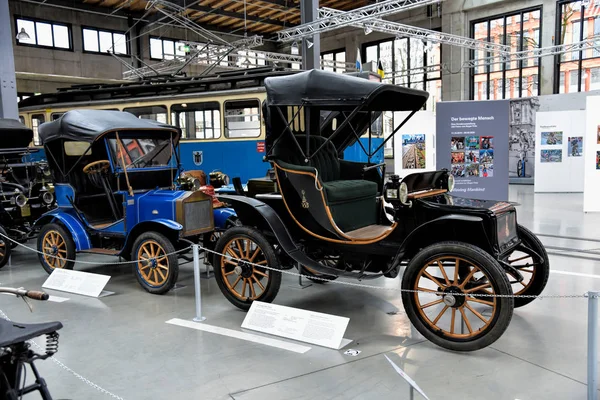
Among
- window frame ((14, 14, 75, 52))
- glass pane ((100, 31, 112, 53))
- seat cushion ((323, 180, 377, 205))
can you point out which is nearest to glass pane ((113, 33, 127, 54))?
glass pane ((100, 31, 112, 53))

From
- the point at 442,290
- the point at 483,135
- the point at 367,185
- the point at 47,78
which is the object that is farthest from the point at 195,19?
the point at 442,290

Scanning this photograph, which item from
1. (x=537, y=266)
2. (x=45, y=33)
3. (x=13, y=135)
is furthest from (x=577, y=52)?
(x=45, y=33)

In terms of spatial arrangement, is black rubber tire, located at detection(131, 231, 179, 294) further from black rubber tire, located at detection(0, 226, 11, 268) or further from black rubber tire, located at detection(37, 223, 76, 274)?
black rubber tire, located at detection(0, 226, 11, 268)

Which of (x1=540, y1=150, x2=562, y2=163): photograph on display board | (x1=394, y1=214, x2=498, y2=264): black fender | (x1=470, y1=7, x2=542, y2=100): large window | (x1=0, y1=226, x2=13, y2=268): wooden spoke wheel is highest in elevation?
(x1=470, y1=7, x2=542, y2=100): large window

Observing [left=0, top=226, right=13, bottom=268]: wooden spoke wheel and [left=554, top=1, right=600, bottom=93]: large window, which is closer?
[left=0, top=226, right=13, bottom=268]: wooden spoke wheel

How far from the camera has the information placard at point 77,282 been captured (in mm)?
4984

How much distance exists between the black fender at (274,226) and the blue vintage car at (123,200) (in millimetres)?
833

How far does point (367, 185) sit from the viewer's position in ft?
14.9

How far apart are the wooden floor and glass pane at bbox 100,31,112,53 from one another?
17411 millimetres

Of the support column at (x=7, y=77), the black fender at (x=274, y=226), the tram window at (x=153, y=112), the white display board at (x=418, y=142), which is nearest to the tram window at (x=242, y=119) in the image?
the tram window at (x=153, y=112)

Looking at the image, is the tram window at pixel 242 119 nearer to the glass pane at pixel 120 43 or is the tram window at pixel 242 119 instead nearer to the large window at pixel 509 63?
the large window at pixel 509 63

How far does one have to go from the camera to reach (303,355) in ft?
11.5

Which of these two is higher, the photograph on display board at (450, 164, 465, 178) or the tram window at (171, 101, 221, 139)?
the tram window at (171, 101, 221, 139)

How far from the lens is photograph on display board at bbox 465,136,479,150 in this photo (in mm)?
8844
